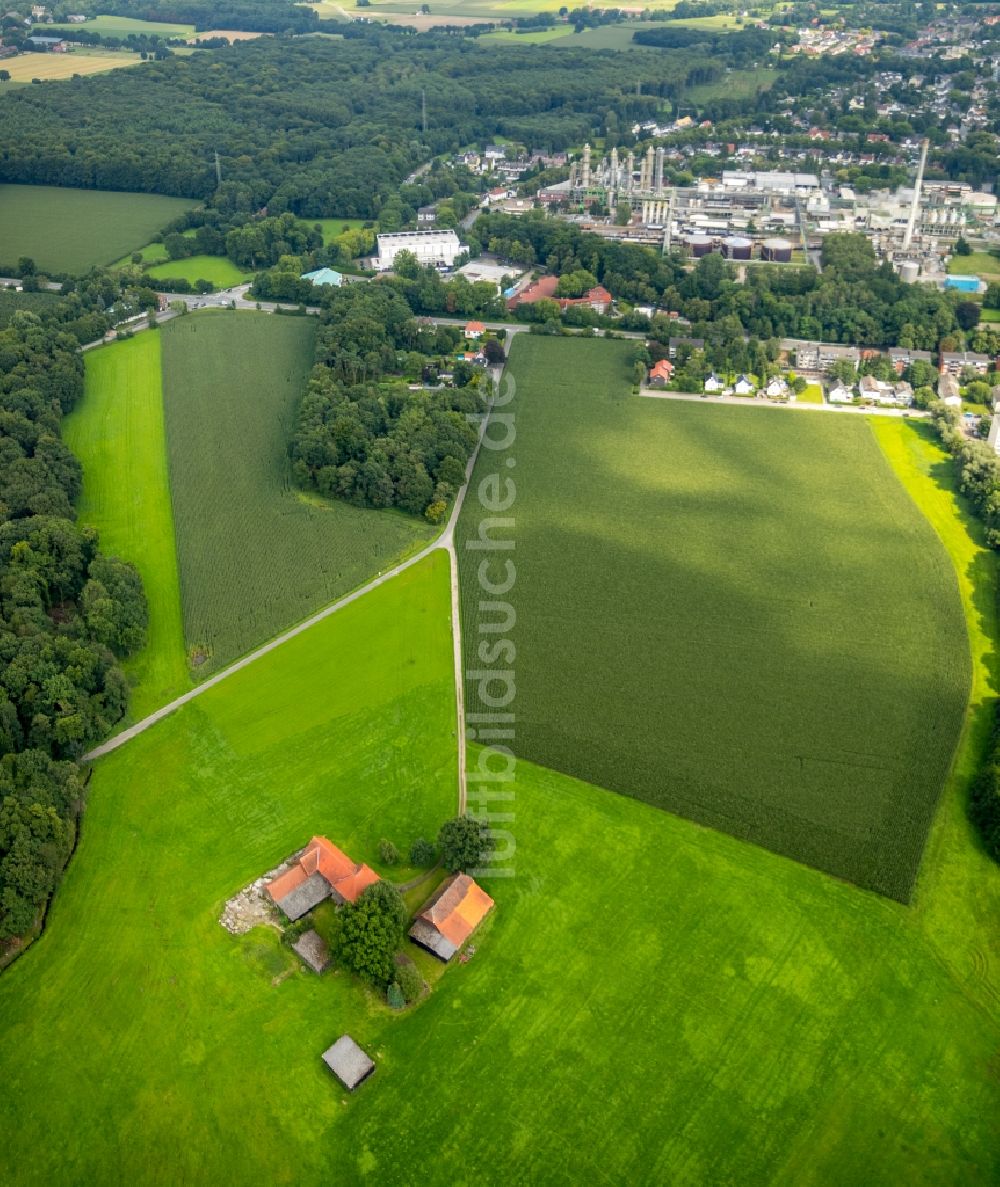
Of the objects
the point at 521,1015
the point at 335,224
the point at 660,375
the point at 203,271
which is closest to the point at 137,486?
the point at 660,375

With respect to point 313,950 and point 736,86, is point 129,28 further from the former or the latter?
point 313,950

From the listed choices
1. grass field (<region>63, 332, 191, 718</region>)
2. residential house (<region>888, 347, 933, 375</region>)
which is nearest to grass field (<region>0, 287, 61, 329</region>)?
grass field (<region>63, 332, 191, 718</region>)

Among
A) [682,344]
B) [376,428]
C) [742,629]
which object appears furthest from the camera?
[682,344]

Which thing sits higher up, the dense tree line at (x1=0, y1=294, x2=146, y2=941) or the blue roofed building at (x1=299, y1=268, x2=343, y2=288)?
the blue roofed building at (x1=299, y1=268, x2=343, y2=288)

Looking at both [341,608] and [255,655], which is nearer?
[255,655]

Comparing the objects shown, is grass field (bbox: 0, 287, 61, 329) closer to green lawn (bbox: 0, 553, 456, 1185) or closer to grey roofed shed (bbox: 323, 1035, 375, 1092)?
green lawn (bbox: 0, 553, 456, 1185)

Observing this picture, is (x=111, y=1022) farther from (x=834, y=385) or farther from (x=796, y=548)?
(x=834, y=385)

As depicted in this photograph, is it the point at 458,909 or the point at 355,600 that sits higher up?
the point at 355,600
